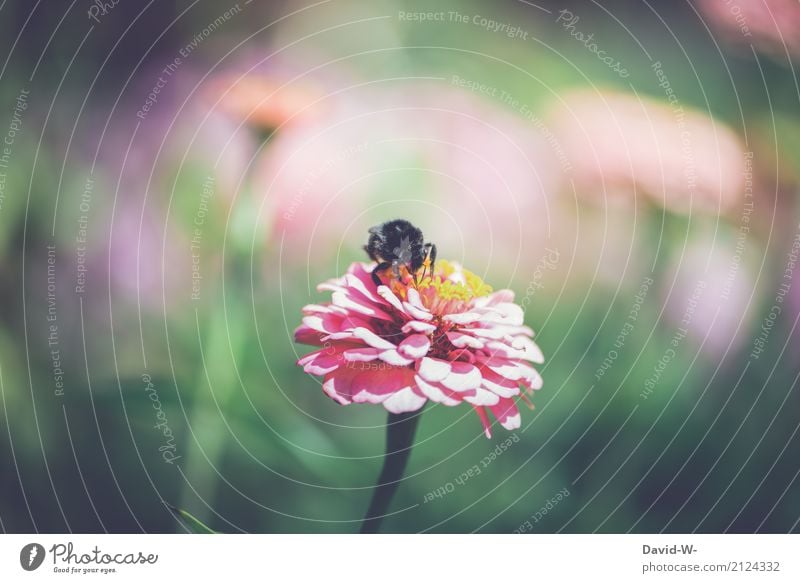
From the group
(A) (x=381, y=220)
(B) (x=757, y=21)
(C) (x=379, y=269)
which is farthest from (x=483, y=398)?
(B) (x=757, y=21)

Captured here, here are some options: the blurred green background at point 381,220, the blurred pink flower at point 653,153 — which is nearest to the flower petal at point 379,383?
the blurred green background at point 381,220

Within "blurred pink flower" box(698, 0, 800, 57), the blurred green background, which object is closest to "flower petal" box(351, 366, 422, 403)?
the blurred green background

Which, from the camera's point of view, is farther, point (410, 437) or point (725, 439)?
point (725, 439)

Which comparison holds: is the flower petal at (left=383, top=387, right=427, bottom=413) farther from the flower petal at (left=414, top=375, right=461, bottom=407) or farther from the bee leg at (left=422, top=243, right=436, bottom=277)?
the bee leg at (left=422, top=243, right=436, bottom=277)
